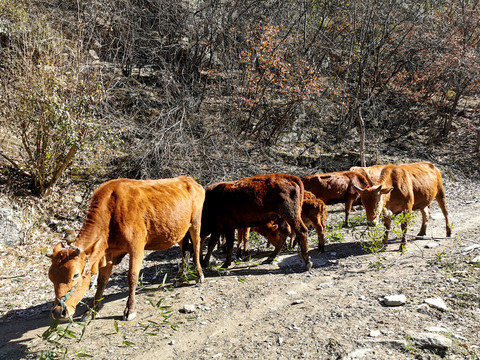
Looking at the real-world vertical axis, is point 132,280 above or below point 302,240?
above

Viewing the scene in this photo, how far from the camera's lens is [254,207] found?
27.5ft

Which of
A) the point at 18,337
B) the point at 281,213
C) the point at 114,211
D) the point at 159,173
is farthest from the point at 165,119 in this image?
the point at 18,337

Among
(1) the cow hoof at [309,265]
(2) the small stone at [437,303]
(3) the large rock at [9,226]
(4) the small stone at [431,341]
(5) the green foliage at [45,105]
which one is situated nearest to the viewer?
(4) the small stone at [431,341]

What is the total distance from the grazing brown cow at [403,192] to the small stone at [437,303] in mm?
2794

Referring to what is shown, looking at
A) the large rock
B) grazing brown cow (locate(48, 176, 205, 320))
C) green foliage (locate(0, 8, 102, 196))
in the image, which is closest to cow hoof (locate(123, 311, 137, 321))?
grazing brown cow (locate(48, 176, 205, 320))

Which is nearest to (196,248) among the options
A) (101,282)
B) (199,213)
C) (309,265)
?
(199,213)

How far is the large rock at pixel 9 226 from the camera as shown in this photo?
9180mm

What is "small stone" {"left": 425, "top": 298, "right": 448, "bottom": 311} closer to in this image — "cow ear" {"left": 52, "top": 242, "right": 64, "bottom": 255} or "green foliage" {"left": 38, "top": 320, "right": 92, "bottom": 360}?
"green foliage" {"left": 38, "top": 320, "right": 92, "bottom": 360}

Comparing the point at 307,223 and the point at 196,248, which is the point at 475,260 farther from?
the point at 196,248

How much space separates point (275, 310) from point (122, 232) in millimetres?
2747

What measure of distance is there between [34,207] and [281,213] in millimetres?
6761

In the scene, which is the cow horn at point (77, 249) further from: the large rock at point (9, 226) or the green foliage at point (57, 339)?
the large rock at point (9, 226)

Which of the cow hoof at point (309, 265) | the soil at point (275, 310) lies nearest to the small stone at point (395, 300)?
the soil at point (275, 310)

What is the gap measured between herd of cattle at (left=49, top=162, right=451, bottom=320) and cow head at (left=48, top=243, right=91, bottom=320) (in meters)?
0.01
